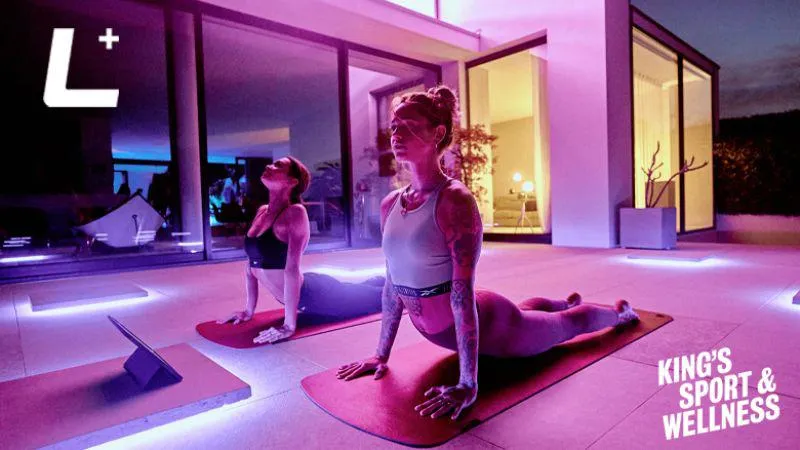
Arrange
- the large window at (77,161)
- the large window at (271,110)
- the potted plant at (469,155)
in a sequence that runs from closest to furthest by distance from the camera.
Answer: the large window at (77,161) → the large window at (271,110) → the potted plant at (469,155)

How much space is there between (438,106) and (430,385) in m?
1.07

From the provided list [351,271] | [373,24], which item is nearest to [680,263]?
[351,271]

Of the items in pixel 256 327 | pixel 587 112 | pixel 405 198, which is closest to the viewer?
pixel 405 198

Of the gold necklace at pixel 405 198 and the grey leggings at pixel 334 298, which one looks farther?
the grey leggings at pixel 334 298

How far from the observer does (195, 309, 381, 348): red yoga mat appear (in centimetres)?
258

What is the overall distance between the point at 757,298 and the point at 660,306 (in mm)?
808

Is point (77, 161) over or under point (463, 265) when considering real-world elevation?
over

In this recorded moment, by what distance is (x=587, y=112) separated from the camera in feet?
23.9

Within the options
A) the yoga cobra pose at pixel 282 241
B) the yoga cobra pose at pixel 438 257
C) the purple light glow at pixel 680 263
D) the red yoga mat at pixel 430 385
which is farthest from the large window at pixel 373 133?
the yoga cobra pose at pixel 438 257

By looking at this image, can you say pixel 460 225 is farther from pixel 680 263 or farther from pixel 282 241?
pixel 680 263

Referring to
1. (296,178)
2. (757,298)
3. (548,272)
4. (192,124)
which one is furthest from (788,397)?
(192,124)

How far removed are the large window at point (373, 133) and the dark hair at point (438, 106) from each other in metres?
6.64

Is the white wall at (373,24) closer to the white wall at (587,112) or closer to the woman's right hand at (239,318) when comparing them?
the white wall at (587,112)

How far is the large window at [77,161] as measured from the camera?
18.5 ft
